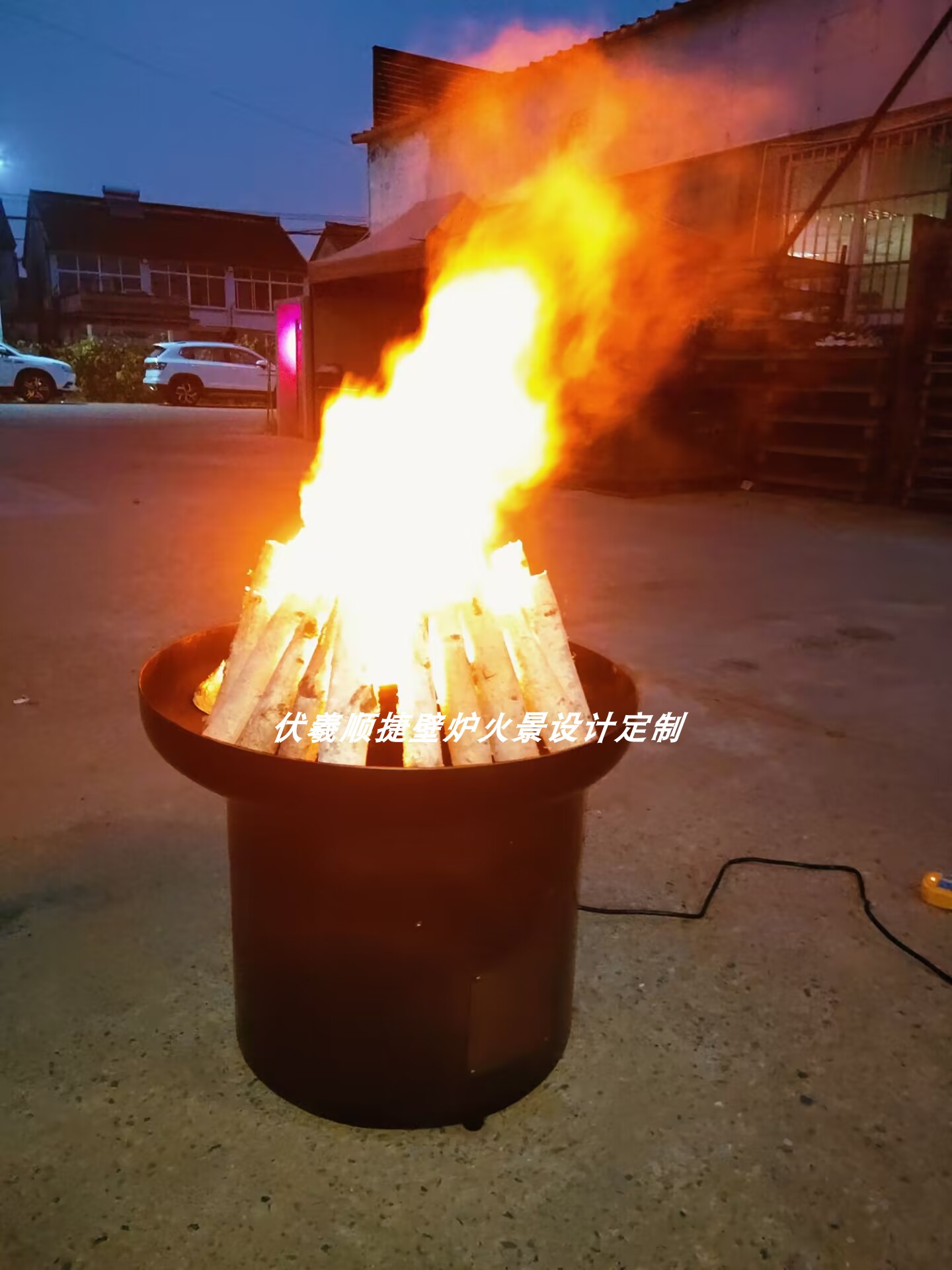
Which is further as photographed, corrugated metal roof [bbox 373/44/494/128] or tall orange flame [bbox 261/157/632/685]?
corrugated metal roof [bbox 373/44/494/128]

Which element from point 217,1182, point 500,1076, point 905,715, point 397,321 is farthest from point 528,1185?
point 397,321

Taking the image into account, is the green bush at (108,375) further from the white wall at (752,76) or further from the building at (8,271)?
the building at (8,271)

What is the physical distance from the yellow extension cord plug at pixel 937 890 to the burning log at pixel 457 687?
1718 millimetres

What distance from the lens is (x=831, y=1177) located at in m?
1.88

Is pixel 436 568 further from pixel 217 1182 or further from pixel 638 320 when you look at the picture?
pixel 638 320

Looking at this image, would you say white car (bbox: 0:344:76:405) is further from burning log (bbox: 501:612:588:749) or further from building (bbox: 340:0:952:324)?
burning log (bbox: 501:612:588:749)

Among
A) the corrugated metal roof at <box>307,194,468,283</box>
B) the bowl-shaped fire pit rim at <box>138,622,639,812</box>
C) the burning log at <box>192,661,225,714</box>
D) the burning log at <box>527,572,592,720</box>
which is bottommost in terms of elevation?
the burning log at <box>192,661,225,714</box>

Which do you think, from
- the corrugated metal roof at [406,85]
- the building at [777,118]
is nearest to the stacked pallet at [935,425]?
the building at [777,118]

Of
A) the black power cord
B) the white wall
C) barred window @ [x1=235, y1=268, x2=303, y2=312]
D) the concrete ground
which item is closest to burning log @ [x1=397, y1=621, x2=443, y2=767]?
the concrete ground

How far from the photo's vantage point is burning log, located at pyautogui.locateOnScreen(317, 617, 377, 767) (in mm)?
1759

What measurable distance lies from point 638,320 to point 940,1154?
33.3 feet

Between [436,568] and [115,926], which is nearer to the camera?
[436,568]

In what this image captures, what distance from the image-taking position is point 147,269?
143 ft

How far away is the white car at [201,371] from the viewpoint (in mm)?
27781
